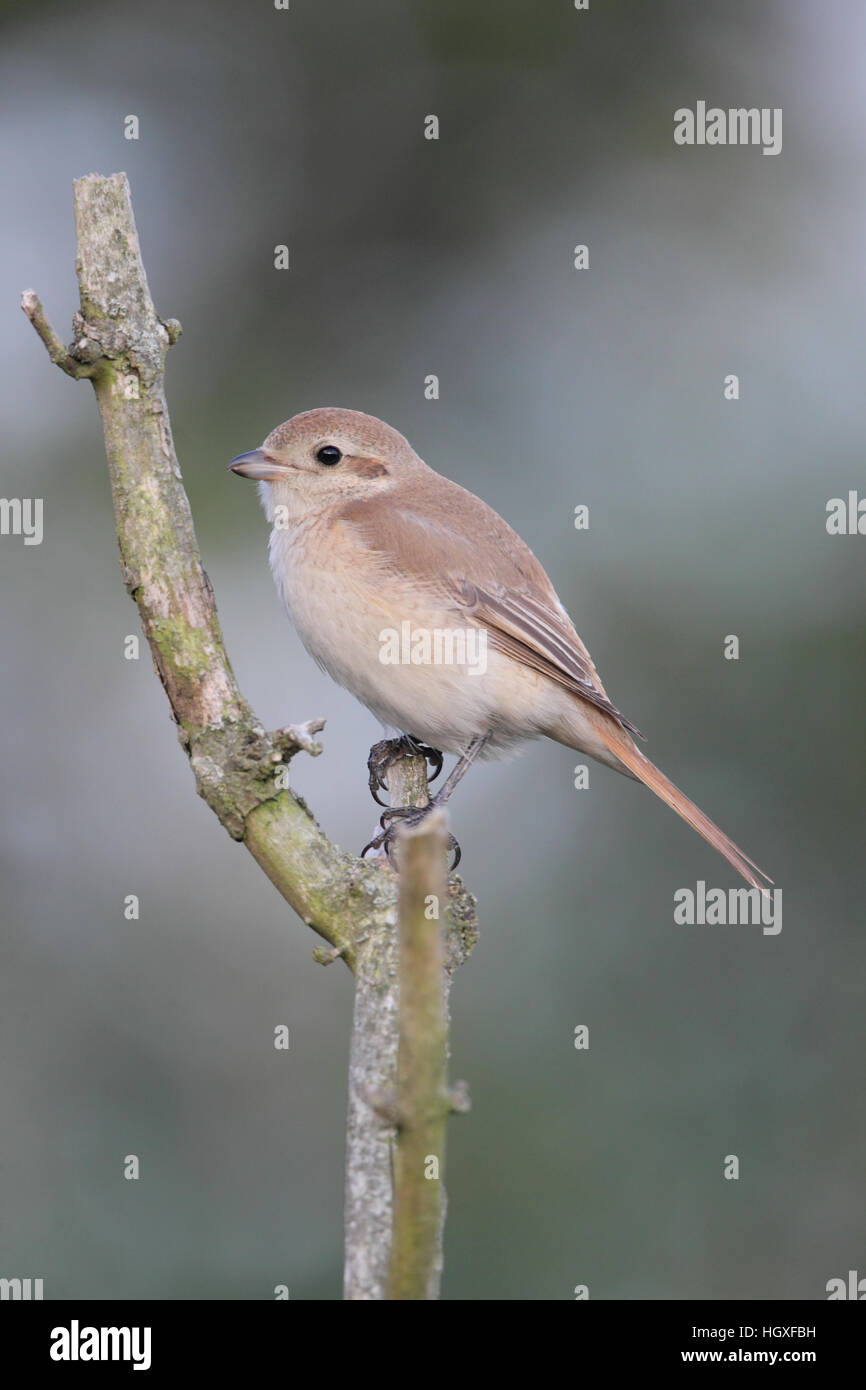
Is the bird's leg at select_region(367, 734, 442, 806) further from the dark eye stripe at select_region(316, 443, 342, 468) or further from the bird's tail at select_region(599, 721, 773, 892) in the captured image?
the dark eye stripe at select_region(316, 443, 342, 468)

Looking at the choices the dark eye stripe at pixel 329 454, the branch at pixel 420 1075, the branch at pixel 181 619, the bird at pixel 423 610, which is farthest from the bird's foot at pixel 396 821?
the branch at pixel 420 1075

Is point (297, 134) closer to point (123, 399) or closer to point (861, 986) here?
point (123, 399)

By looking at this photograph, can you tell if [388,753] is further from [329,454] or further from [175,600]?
[175,600]

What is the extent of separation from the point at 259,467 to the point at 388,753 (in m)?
1.06

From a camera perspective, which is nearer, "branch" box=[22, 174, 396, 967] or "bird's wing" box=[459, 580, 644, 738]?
"branch" box=[22, 174, 396, 967]

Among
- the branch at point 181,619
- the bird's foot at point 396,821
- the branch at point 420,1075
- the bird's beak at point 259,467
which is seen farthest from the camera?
the bird's beak at point 259,467

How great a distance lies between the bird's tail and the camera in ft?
13.9

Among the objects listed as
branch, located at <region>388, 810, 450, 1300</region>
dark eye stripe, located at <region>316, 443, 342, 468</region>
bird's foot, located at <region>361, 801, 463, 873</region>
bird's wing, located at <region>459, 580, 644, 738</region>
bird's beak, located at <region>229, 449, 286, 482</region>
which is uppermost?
dark eye stripe, located at <region>316, 443, 342, 468</region>

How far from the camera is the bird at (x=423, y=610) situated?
4230 millimetres

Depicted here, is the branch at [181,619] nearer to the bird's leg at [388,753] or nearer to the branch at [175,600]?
the branch at [175,600]

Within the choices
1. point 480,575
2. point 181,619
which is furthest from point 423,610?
point 181,619

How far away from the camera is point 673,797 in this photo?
432cm

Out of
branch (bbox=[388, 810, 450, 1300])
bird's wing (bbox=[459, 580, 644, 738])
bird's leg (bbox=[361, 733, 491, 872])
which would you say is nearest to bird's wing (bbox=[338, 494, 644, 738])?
bird's wing (bbox=[459, 580, 644, 738])

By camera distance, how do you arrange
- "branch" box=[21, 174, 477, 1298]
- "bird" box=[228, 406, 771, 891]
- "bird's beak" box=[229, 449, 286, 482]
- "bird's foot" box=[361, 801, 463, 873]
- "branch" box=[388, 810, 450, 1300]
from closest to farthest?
"branch" box=[388, 810, 450, 1300]
"branch" box=[21, 174, 477, 1298]
"bird's foot" box=[361, 801, 463, 873]
"bird" box=[228, 406, 771, 891]
"bird's beak" box=[229, 449, 286, 482]
